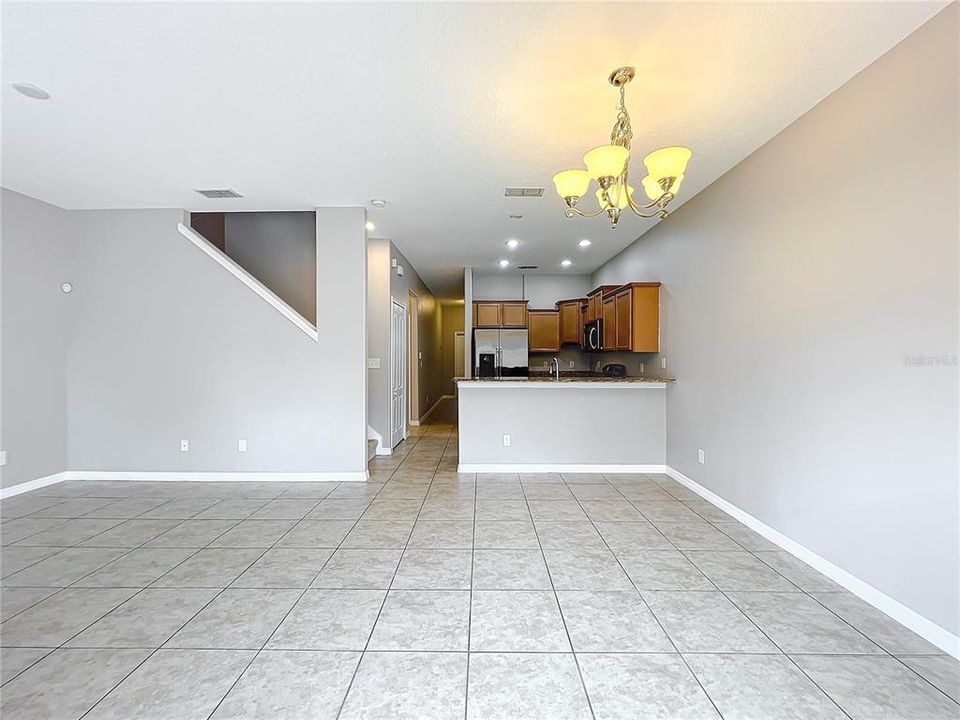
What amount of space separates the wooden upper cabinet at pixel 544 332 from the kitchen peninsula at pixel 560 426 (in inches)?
117

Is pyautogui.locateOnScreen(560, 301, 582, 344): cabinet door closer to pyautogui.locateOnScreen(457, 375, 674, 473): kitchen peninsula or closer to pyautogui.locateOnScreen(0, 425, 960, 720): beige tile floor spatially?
pyautogui.locateOnScreen(457, 375, 674, 473): kitchen peninsula

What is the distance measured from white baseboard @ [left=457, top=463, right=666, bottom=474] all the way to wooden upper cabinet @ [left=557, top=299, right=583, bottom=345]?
3.05 m

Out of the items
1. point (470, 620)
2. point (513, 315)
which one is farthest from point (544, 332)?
point (470, 620)

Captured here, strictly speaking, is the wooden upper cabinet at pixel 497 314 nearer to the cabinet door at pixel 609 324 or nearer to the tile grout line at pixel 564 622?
the cabinet door at pixel 609 324

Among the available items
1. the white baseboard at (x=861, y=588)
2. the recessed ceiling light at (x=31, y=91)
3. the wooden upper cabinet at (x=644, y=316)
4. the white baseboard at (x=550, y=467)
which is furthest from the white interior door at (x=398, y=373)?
the white baseboard at (x=861, y=588)

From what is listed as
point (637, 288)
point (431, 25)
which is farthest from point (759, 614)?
point (637, 288)

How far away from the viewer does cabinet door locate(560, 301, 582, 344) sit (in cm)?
770

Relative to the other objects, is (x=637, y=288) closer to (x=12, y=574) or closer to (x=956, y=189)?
(x=956, y=189)

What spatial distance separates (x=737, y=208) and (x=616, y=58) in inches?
73.2

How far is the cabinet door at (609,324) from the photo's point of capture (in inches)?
227

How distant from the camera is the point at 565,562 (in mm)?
2820

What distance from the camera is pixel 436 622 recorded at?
7.18 ft

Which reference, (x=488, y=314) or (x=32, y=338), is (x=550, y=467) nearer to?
(x=488, y=314)

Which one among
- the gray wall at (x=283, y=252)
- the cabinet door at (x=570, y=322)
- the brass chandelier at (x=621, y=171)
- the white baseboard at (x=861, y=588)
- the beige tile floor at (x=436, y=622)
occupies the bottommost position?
the beige tile floor at (x=436, y=622)
